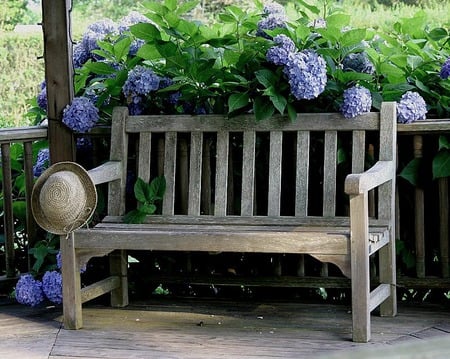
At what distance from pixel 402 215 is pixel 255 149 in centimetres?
69

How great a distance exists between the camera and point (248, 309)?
3.35 m

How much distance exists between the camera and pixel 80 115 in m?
3.39

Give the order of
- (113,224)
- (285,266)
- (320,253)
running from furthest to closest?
(285,266), (113,224), (320,253)

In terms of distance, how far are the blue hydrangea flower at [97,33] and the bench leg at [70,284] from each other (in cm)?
111

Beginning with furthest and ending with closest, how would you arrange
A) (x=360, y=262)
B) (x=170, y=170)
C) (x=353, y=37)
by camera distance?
1. (x=170, y=170)
2. (x=353, y=37)
3. (x=360, y=262)

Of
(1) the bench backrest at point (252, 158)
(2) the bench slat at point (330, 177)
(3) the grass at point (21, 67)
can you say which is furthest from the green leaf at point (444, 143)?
(3) the grass at point (21, 67)

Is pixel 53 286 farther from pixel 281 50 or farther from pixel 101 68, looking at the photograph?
pixel 281 50

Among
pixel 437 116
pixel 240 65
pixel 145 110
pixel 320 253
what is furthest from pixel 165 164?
pixel 437 116

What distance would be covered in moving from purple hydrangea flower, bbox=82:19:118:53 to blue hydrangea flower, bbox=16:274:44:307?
3.63 ft

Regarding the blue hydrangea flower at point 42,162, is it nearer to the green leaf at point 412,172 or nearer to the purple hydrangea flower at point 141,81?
the purple hydrangea flower at point 141,81

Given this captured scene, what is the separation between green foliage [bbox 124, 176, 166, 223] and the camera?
3254 mm

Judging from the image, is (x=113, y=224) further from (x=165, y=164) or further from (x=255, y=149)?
(x=255, y=149)

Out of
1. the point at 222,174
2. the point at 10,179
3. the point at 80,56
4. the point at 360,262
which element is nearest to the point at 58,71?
the point at 80,56

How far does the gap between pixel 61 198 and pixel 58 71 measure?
0.79 metres
